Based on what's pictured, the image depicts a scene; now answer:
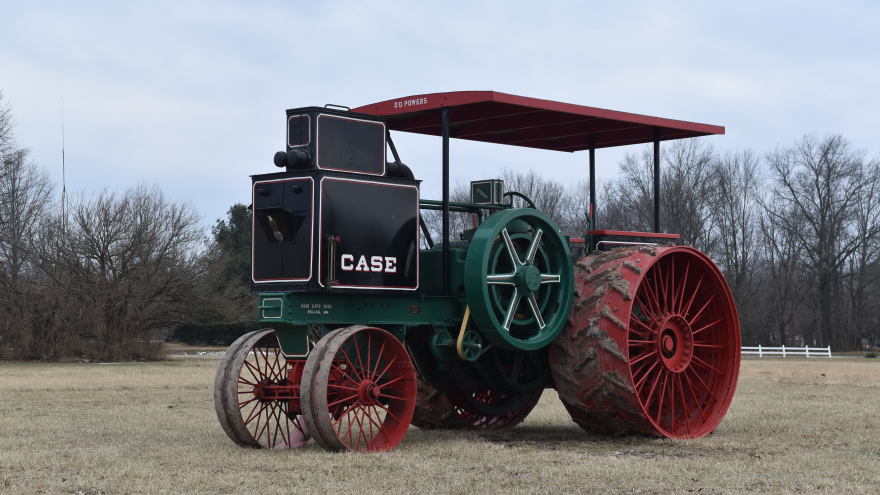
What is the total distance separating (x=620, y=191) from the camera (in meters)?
48.3

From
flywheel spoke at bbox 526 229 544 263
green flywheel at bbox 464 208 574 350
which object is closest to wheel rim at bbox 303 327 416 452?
green flywheel at bbox 464 208 574 350

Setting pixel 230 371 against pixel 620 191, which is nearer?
pixel 230 371

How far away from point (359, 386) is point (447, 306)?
1533mm

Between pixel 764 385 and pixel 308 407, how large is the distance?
1451 cm

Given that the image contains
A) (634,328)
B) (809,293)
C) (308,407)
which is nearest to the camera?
(308,407)

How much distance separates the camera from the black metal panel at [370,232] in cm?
882

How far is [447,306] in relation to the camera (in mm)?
9781

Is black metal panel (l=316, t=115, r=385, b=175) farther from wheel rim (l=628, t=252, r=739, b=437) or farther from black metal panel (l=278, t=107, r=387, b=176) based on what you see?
wheel rim (l=628, t=252, r=739, b=437)

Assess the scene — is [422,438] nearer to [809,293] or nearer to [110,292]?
[110,292]

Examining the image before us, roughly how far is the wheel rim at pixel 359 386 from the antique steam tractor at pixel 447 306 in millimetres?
19

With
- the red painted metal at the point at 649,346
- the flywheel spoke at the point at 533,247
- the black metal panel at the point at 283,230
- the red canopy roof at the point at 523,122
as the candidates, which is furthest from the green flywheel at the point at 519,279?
the black metal panel at the point at 283,230

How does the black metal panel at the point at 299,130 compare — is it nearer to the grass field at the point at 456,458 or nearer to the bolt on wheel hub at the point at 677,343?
the grass field at the point at 456,458

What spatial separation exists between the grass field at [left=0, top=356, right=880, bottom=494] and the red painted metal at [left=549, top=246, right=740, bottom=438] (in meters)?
0.34

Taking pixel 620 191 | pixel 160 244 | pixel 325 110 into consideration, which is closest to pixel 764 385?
pixel 325 110
